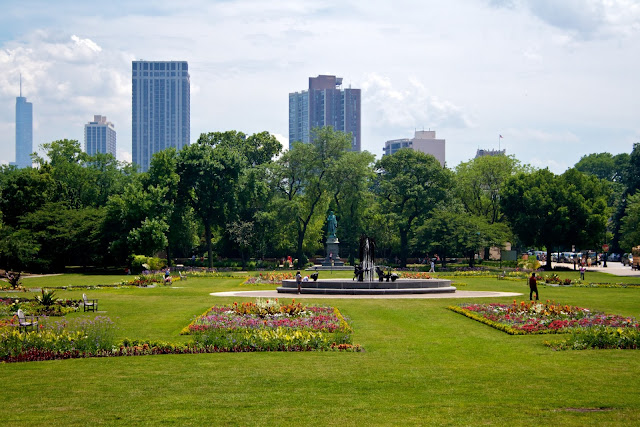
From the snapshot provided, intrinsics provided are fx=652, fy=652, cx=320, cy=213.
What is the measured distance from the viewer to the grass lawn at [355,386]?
1084 cm

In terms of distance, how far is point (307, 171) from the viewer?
71812 mm

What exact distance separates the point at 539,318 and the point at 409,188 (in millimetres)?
48288

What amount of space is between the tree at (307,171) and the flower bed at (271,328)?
4532cm

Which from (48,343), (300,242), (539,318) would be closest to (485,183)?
(300,242)

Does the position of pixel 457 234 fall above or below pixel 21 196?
below

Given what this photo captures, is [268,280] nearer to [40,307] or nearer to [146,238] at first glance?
[146,238]

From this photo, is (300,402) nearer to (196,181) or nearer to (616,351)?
(616,351)

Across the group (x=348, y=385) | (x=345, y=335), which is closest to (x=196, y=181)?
(x=345, y=335)

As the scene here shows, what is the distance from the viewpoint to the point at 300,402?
1175cm

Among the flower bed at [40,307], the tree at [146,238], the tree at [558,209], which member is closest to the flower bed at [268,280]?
the tree at [146,238]

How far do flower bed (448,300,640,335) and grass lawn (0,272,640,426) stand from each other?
101 centimetres

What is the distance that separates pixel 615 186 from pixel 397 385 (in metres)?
Answer: 99.2

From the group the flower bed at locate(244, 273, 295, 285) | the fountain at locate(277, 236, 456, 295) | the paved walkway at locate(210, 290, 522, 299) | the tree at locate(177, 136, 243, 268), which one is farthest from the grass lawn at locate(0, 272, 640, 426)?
the tree at locate(177, 136, 243, 268)

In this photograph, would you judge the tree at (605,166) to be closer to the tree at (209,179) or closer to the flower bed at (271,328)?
the tree at (209,179)
